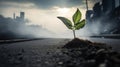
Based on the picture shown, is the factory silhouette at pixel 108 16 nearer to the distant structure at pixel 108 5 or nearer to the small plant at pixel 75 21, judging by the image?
the distant structure at pixel 108 5

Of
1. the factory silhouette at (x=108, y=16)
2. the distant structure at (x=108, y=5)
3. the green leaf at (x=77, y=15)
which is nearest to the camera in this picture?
the green leaf at (x=77, y=15)

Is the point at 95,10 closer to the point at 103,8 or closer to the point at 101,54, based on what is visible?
the point at 103,8

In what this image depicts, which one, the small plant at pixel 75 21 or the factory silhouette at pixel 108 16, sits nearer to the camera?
the small plant at pixel 75 21

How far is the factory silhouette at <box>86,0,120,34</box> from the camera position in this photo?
44531 mm

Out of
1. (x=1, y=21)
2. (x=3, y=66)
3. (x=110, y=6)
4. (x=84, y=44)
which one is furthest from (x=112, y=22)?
(x=1, y=21)

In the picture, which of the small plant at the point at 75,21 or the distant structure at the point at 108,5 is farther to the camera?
the distant structure at the point at 108,5

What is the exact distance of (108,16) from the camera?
172 ft

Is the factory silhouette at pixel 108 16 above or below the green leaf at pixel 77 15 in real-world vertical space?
above

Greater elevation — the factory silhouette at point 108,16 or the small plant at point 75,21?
the factory silhouette at point 108,16

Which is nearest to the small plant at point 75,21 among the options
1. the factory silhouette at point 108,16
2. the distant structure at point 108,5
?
the factory silhouette at point 108,16

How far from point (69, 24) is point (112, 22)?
43719 mm

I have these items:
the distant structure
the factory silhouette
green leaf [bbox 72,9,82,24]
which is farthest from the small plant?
the distant structure

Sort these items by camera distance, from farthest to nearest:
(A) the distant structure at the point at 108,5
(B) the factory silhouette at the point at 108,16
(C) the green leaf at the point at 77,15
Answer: (A) the distant structure at the point at 108,5 → (B) the factory silhouette at the point at 108,16 → (C) the green leaf at the point at 77,15

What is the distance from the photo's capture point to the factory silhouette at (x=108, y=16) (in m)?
44.5
